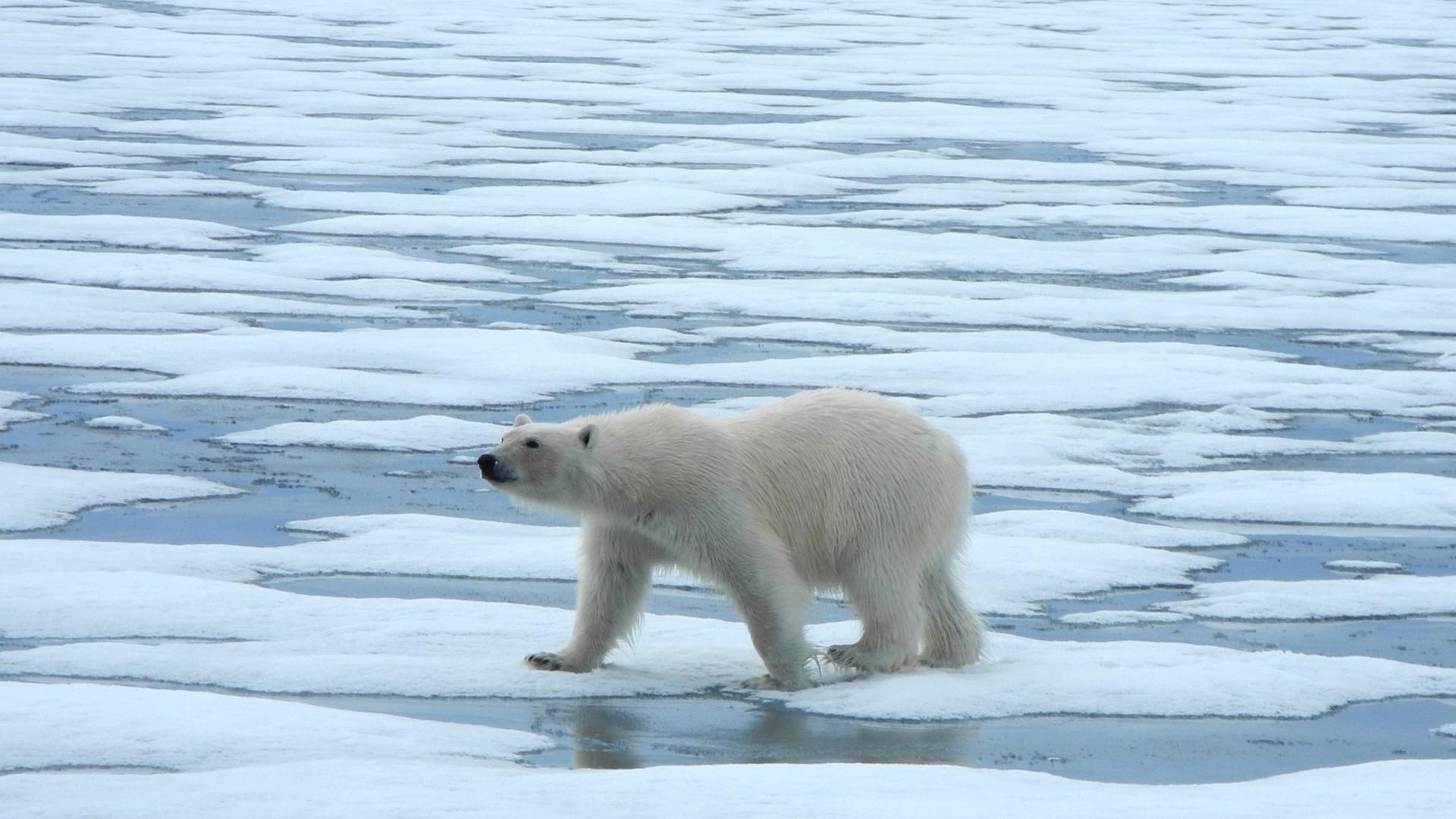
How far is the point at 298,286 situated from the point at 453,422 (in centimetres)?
259

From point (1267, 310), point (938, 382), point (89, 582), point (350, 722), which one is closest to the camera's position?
point (350, 722)

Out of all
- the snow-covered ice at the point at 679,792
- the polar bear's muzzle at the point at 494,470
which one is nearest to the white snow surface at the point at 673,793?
the snow-covered ice at the point at 679,792

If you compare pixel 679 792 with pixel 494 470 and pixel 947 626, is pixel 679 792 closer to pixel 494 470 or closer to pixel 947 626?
pixel 494 470

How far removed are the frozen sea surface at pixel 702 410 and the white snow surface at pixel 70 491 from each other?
0.03 m

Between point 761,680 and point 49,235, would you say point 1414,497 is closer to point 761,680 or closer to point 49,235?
point 761,680

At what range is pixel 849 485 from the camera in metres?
4.41

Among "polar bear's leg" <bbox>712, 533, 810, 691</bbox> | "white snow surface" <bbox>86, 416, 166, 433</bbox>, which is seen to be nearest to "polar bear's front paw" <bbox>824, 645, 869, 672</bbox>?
"polar bear's leg" <bbox>712, 533, 810, 691</bbox>

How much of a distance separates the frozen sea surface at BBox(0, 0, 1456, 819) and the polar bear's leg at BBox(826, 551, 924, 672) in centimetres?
8

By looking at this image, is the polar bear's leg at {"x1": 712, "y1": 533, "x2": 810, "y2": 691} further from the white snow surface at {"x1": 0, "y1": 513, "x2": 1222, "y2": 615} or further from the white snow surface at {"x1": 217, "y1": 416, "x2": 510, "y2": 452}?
the white snow surface at {"x1": 217, "y1": 416, "x2": 510, "y2": 452}

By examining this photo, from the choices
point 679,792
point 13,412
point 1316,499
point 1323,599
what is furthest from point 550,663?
point 13,412

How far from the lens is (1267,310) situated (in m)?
8.94

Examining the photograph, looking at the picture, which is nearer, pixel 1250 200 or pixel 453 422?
pixel 453 422

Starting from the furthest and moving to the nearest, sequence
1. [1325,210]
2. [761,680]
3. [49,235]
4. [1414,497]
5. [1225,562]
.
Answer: [1325,210] → [49,235] → [1414,497] → [1225,562] → [761,680]

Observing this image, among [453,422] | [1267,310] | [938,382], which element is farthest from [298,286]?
[1267,310]
